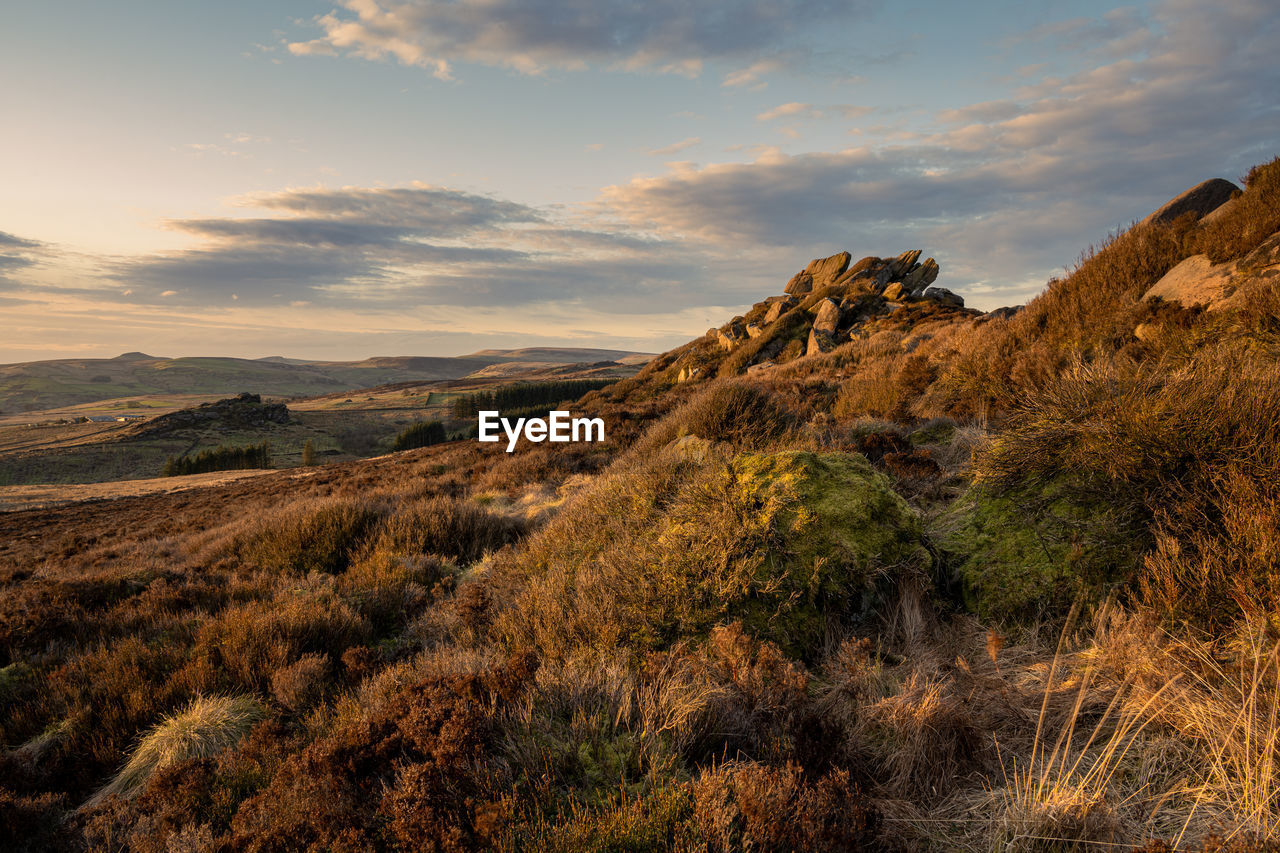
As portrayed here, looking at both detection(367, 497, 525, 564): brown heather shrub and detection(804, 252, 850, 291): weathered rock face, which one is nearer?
detection(367, 497, 525, 564): brown heather shrub

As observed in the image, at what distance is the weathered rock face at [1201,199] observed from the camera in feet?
44.4

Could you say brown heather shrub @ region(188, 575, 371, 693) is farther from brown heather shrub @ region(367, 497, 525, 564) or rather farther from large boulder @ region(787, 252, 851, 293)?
large boulder @ region(787, 252, 851, 293)

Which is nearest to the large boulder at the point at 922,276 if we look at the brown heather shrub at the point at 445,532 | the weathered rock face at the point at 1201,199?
the weathered rock face at the point at 1201,199

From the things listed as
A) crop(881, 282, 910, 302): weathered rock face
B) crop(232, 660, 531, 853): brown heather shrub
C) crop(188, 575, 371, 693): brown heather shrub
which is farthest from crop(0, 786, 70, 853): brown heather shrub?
crop(881, 282, 910, 302): weathered rock face

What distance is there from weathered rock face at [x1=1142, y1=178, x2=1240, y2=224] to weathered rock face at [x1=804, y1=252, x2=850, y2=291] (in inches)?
962

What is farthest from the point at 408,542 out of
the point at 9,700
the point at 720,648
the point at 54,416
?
the point at 54,416

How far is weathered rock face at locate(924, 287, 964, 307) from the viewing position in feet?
93.9

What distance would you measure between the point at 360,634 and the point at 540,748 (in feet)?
11.1

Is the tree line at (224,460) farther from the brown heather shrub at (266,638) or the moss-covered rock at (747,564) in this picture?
the moss-covered rock at (747,564)

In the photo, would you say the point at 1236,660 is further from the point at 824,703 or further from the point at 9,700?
the point at 9,700

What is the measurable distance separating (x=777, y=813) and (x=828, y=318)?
2743 cm

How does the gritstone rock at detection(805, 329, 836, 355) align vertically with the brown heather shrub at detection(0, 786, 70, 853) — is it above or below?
above

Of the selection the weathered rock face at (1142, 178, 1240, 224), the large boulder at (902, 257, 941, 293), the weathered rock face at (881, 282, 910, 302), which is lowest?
the weathered rock face at (1142, 178, 1240, 224)

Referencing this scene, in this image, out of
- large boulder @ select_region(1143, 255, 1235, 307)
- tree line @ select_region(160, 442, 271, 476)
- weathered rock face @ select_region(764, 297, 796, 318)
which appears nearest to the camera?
large boulder @ select_region(1143, 255, 1235, 307)
